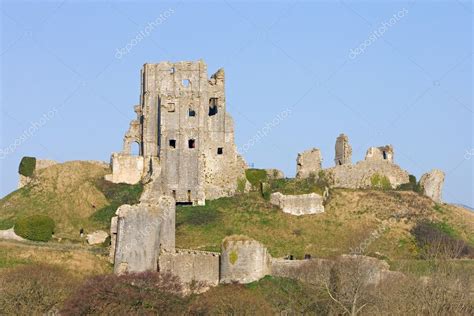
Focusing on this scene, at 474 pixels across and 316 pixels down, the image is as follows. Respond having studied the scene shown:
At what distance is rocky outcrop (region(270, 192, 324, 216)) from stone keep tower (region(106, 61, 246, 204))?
4.56m

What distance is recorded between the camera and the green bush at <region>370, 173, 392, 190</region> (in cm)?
8312

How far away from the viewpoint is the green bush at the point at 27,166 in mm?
84062

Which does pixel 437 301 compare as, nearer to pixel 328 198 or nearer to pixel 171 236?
pixel 171 236

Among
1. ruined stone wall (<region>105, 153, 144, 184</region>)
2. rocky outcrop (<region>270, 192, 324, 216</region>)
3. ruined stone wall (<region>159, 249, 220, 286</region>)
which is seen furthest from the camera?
ruined stone wall (<region>105, 153, 144, 184</region>)

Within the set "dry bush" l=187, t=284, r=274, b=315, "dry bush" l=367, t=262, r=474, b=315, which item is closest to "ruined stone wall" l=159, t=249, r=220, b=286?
"dry bush" l=187, t=284, r=274, b=315

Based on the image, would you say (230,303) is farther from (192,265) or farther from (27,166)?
(27,166)

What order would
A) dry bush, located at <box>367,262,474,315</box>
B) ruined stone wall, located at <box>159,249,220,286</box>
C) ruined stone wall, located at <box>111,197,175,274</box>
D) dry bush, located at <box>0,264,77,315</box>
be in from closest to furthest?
1. dry bush, located at <box>367,262,474,315</box>
2. dry bush, located at <box>0,264,77,315</box>
3. ruined stone wall, located at <box>159,249,220,286</box>
4. ruined stone wall, located at <box>111,197,175,274</box>

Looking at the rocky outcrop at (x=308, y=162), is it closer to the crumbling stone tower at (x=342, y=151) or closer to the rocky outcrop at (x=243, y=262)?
the crumbling stone tower at (x=342, y=151)

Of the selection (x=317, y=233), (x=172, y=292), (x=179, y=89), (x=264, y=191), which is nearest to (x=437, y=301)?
(x=172, y=292)

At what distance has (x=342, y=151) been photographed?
8500cm

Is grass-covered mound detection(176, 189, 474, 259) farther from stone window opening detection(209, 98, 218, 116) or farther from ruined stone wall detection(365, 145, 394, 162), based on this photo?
stone window opening detection(209, 98, 218, 116)

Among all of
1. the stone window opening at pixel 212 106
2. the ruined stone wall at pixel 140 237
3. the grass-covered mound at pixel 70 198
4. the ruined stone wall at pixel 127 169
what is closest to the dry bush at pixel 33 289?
the ruined stone wall at pixel 140 237

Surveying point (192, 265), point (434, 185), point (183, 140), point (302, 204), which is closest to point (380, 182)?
point (434, 185)

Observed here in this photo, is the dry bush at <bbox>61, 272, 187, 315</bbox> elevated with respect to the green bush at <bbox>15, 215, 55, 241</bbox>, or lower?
lower
